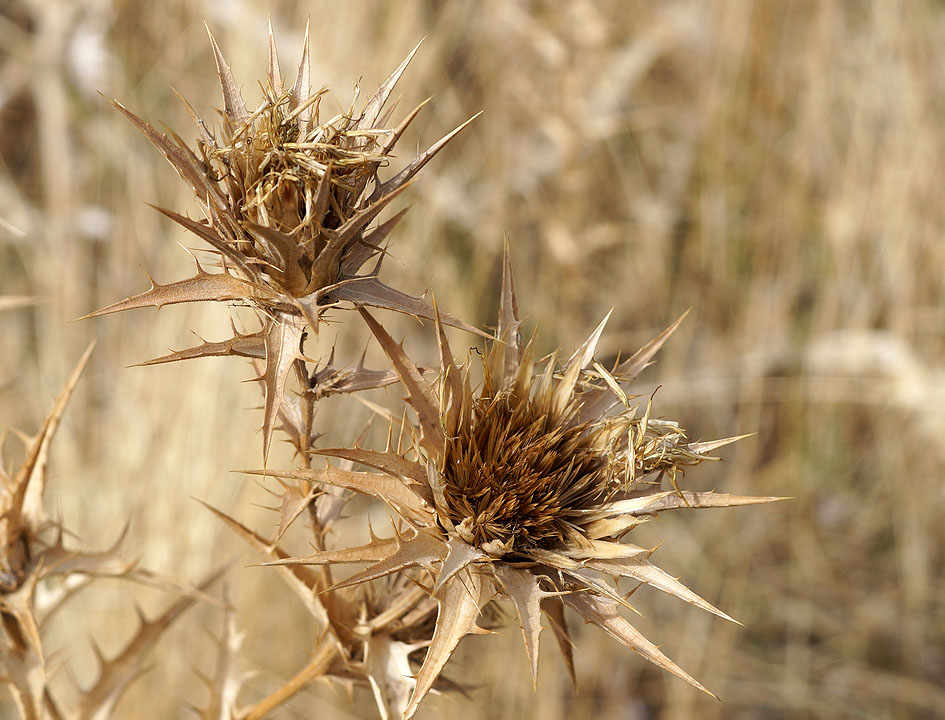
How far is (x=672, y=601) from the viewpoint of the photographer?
3.56m

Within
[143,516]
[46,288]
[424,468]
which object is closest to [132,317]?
[46,288]

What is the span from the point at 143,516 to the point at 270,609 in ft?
1.99

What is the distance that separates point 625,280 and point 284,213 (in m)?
2.94

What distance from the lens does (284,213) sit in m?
0.95

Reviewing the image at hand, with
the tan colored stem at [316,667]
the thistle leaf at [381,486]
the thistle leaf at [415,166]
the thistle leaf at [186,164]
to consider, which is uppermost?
the thistle leaf at [415,166]

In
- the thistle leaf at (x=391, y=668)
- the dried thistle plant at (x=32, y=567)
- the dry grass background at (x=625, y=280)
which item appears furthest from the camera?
the dry grass background at (x=625, y=280)

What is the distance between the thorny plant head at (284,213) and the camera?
3.02ft

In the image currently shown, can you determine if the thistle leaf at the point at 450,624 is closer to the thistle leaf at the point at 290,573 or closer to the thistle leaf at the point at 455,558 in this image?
the thistle leaf at the point at 455,558

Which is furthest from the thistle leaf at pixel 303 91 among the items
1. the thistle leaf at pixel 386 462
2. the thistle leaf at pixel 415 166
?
the thistle leaf at pixel 386 462

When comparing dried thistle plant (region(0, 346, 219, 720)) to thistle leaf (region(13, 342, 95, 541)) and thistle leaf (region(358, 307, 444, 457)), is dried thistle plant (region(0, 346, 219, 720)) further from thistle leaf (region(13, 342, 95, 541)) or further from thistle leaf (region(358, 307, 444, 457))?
thistle leaf (region(358, 307, 444, 457))

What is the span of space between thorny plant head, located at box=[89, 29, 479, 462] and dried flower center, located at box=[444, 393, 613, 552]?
20 centimetres

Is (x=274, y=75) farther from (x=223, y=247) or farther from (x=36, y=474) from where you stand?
(x=36, y=474)

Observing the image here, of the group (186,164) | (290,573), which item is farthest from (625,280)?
(186,164)

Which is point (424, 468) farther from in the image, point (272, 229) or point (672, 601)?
point (672, 601)
